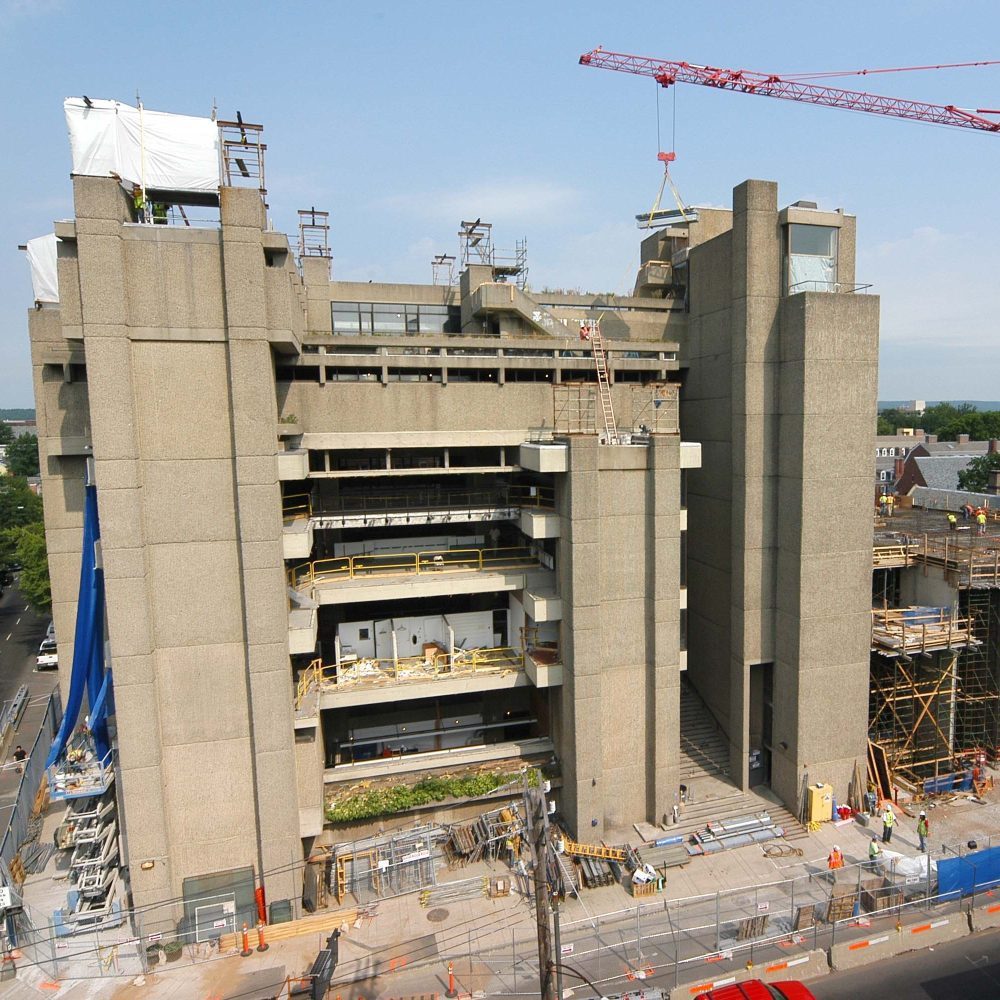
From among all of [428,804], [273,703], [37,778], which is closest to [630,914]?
[428,804]

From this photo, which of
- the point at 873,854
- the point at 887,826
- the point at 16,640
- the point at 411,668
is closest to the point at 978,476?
the point at 887,826

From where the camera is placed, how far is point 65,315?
17.7 meters

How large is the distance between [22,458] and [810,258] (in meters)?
152

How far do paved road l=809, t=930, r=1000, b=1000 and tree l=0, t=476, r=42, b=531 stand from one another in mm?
81936

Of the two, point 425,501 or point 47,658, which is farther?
point 47,658

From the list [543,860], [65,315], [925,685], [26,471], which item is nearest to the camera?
[543,860]

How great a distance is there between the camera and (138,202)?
18750mm

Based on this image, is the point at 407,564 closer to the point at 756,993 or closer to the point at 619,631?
the point at 619,631

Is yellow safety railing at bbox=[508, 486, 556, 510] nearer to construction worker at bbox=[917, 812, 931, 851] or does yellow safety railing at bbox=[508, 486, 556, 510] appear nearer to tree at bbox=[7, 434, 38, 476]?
construction worker at bbox=[917, 812, 931, 851]

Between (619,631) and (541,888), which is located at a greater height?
(619,631)

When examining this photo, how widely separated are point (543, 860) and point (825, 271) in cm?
2166

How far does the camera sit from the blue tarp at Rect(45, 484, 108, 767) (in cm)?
2122

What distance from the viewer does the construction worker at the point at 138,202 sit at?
61.4 ft

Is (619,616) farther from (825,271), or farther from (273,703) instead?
(825,271)
